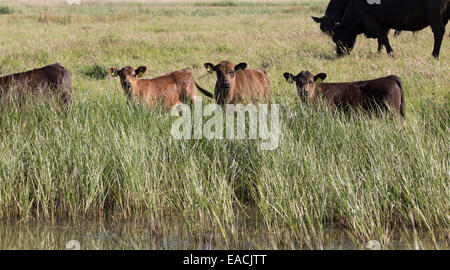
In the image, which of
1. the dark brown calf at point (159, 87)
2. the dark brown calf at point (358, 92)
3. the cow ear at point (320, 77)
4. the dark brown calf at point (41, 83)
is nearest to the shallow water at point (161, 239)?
the dark brown calf at point (41, 83)

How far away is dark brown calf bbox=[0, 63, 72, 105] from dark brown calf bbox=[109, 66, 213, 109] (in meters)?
0.74

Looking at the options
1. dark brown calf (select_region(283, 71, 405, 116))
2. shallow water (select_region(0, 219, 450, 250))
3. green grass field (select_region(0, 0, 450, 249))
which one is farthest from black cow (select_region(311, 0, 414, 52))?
shallow water (select_region(0, 219, 450, 250))

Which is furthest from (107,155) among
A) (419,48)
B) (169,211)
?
(419,48)

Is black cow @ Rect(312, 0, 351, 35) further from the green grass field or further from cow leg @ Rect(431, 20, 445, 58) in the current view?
the green grass field

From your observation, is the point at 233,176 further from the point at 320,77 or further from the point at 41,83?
the point at 41,83

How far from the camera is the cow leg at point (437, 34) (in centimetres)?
1393

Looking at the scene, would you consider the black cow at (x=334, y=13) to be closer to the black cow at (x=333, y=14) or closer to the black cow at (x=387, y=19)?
the black cow at (x=333, y=14)

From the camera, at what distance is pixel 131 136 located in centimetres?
670

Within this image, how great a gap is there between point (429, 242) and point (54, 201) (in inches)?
140

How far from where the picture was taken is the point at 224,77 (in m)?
9.41

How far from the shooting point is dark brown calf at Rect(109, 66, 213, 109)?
9.51m

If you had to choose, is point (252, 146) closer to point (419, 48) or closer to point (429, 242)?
point (429, 242)

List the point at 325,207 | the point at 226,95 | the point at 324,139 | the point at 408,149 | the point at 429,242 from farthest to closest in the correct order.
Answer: the point at 226,95 → the point at 324,139 → the point at 408,149 → the point at 325,207 → the point at 429,242

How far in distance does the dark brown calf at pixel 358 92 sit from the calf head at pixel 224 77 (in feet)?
2.83
